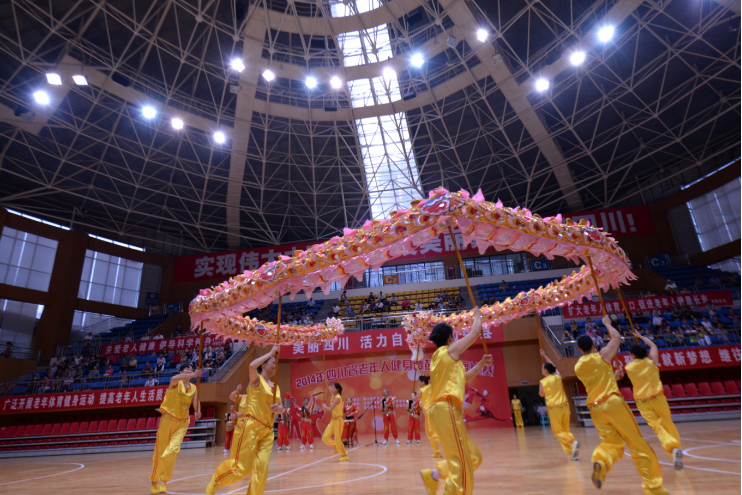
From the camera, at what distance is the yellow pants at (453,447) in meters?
3.79

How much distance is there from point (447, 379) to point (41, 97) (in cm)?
2012

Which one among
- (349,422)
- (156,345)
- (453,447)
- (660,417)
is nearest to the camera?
(453,447)

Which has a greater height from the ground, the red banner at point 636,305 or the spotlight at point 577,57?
the spotlight at point 577,57

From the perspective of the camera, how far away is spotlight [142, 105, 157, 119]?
18.8m

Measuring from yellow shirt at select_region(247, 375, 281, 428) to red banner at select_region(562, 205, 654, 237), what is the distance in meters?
21.3

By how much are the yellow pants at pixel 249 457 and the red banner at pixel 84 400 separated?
1195 centimetres

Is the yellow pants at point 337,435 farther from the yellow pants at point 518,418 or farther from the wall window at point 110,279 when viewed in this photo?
the wall window at point 110,279

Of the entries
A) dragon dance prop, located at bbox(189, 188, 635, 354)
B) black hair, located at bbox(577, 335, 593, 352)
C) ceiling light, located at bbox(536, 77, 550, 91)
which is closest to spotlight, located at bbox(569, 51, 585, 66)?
ceiling light, located at bbox(536, 77, 550, 91)

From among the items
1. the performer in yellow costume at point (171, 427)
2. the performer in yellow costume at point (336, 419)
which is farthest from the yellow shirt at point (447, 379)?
the performer in yellow costume at point (336, 419)

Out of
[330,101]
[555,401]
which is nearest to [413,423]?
[555,401]

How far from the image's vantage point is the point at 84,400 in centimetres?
1602

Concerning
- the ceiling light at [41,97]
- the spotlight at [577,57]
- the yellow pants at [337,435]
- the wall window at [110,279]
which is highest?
the spotlight at [577,57]

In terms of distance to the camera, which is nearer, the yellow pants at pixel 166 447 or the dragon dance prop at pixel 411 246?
the dragon dance prop at pixel 411 246

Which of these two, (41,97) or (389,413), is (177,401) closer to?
(389,413)
